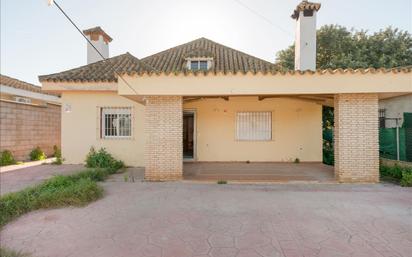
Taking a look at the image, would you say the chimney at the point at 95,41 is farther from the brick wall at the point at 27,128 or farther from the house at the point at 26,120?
the brick wall at the point at 27,128

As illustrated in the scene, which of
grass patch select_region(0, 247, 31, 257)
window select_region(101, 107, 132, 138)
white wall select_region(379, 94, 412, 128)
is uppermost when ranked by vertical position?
white wall select_region(379, 94, 412, 128)

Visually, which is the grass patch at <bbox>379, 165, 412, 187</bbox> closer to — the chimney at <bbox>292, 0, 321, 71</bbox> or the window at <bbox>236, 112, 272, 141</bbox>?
the window at <bbox>236, 112, 272, 141</bbox>

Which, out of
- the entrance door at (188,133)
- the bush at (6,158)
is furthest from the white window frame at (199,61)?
the bush at (6,158)

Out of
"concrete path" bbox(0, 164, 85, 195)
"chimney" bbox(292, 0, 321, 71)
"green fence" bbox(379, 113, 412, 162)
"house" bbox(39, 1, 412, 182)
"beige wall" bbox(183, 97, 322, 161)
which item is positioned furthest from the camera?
"beige wall" bbox(183, 97, 322, 161)

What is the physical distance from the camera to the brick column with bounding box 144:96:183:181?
7.48 m

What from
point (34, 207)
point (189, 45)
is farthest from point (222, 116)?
point (34, 207)

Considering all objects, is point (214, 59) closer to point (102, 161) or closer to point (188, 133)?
point (188, 133)

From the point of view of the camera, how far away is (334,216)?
467cm

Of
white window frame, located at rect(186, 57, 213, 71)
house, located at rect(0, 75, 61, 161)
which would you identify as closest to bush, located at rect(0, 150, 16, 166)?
house, located at rect(0, 75, 61, 161)

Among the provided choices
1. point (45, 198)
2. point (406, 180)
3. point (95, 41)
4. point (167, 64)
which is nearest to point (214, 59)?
point (167, 64)

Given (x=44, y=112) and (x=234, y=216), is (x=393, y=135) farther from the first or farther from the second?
(x=44, y=112)

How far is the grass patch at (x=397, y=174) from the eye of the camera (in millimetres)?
6957

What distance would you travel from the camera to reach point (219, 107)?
1174 cm

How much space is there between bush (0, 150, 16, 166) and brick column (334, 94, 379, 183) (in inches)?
539
